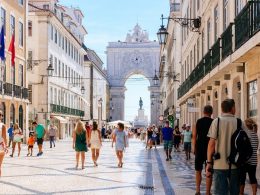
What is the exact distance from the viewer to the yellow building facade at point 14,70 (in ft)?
113

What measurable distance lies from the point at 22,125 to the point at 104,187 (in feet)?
91.9

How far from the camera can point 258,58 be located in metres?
14.2

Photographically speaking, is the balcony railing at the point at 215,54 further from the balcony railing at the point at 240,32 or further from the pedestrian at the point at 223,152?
the pedestrian at the point at 223,152

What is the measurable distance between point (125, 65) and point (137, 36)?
40.1ft

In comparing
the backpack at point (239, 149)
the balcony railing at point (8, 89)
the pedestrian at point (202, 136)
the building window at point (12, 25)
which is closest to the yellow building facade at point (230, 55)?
the pedestrian at point (202, 136)

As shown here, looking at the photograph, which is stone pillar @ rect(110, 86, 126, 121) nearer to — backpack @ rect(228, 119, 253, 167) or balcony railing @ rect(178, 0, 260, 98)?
balcony railing @ rect(178, 0, 260, 98)

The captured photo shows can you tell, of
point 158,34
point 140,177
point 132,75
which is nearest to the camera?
point 140,177

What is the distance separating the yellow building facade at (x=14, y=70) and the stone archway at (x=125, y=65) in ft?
253

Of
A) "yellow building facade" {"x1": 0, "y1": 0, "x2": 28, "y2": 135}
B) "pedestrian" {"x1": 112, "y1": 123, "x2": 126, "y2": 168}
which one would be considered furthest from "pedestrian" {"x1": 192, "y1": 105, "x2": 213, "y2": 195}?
"yellow building facade" {"x1": 0, "y1": 0, "x2": 28, "y2": 135}

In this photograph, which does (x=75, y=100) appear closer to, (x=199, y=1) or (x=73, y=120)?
(x=73, y=120)

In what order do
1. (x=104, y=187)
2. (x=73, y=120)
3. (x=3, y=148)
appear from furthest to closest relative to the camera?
(x=73, y=120)
(x=3, y=148)
(x=104, y=187)

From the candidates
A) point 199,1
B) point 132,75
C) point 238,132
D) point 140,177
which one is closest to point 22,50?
point 199,1

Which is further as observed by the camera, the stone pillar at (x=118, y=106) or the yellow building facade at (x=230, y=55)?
the stone pillar at (x=118, y=106)

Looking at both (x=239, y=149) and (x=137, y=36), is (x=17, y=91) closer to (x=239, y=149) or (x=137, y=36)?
(x=239, y=149)
